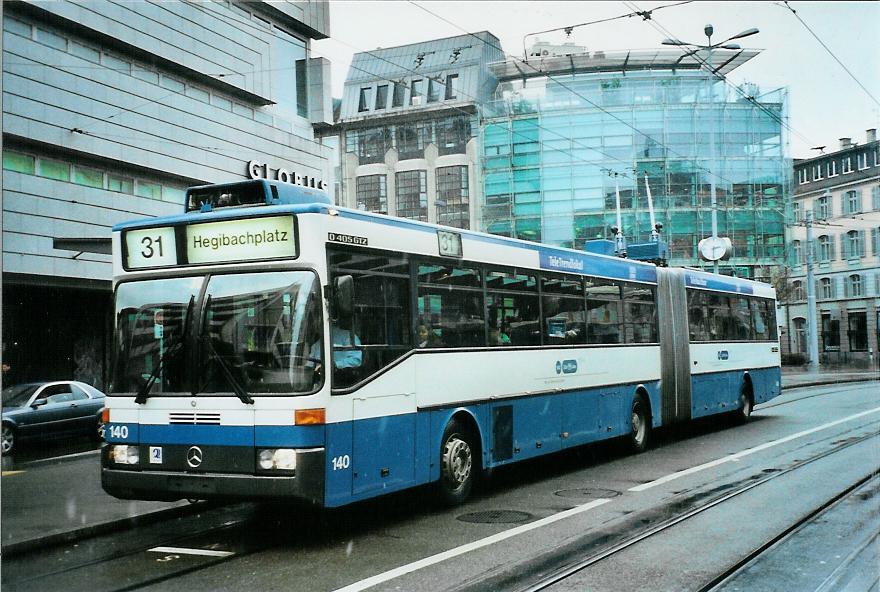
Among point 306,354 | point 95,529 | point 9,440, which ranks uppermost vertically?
point 306,354

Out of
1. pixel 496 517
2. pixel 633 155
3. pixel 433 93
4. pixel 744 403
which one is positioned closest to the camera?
pixel 496 517

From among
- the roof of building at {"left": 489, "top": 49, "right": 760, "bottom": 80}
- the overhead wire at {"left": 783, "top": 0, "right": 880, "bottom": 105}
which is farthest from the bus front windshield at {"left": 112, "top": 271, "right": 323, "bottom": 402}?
the roof of building at {"left": 489, "top": 49, "right": 760, "bottom": 80}

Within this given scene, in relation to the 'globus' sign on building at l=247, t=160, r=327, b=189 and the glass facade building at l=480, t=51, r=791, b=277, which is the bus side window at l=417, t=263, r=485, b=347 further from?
the glass facade building at l=480, t=51, r=791, b=277

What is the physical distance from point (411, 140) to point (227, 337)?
30362 mm

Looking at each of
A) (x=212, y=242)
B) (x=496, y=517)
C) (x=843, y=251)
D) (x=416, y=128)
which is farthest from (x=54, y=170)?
(x=843, y=251)

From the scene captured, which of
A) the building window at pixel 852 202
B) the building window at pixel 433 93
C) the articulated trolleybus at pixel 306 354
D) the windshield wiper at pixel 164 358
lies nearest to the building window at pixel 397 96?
the building window at pixel 433 93

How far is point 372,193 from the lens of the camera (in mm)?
35938

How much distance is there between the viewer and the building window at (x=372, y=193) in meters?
33.4

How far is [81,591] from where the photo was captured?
6.41 metres

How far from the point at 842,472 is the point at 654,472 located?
2386mm

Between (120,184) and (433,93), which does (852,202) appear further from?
(120,184)

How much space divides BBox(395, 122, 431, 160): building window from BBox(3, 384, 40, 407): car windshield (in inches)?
827

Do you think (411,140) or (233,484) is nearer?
(233,484)

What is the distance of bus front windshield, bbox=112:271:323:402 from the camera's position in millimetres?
7520
